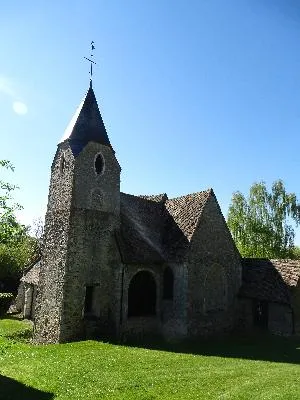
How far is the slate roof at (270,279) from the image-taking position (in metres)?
24.2

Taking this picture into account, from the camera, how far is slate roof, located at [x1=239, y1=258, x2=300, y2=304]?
2422cm

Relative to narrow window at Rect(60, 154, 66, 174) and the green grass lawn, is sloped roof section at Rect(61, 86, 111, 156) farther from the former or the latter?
the green grass lawn

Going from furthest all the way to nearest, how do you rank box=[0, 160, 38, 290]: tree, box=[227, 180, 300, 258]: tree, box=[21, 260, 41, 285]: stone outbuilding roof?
box=[227, 180, 300, 258]: tree
box=[21, 260, 41, 285]: stone outbuilding roof
box=[0, 160, 38, 290]: tree

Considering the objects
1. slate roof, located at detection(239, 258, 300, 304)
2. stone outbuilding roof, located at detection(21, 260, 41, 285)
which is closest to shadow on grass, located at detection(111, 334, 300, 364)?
slate roof, located at detection(239, 258, 300, 304)

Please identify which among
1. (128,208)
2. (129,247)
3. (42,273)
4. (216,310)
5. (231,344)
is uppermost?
(128,208)

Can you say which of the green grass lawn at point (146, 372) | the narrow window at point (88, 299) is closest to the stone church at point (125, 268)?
the narrow window at point (88, 299)

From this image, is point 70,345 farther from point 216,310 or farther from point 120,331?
point 216,310

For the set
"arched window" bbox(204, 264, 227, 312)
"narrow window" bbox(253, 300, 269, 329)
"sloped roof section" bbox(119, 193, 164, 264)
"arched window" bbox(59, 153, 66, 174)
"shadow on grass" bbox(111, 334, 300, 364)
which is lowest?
"shadow on grass" bbox(111, 334, 300, 364)

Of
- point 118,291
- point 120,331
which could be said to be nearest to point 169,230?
point 118,291

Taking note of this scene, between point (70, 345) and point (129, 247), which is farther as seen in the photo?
point (129, 247)

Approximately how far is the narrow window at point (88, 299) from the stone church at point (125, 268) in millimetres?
59

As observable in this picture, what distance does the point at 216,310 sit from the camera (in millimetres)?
24266

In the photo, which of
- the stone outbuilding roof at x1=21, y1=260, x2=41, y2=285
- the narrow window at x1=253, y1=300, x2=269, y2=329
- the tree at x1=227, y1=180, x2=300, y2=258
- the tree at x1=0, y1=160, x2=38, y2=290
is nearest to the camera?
the tree at x1=0, y1=160, x2=38, y2=290

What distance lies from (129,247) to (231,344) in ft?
27.7
